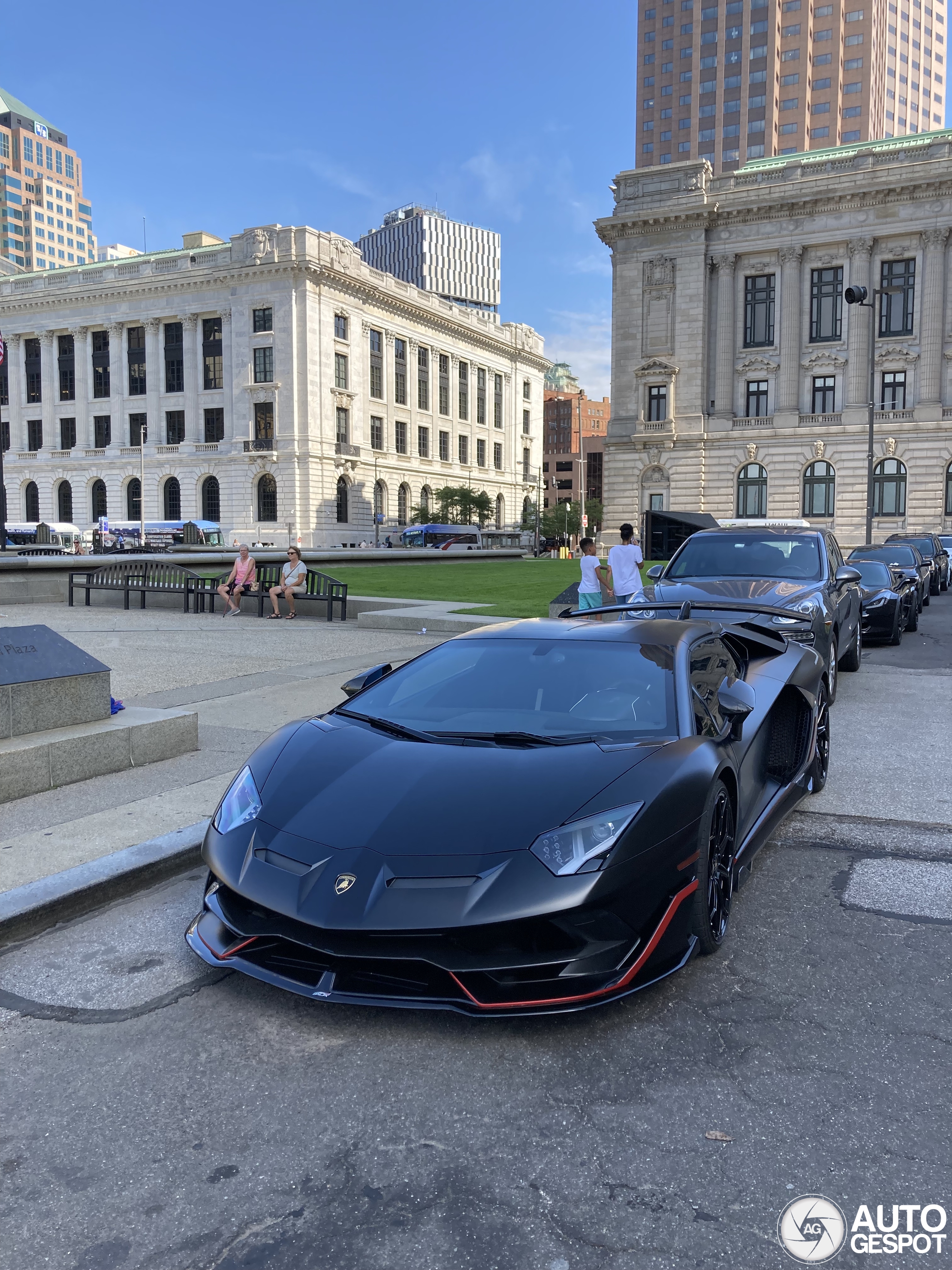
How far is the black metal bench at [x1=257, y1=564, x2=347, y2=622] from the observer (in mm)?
18250

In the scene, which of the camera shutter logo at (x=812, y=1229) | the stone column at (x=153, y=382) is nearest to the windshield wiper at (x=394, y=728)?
the camera shutter logo at (x=812, y=1229)

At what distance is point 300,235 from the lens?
75.6 metres

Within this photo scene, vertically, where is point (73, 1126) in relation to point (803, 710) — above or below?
below

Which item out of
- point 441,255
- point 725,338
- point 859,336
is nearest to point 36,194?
point 441,255

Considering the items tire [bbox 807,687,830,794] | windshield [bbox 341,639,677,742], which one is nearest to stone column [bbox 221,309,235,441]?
tire [bbox 807,687,830,794]

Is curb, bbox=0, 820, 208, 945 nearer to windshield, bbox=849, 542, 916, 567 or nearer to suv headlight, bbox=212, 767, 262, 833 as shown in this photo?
suv headlight, bbox=212, 767, 262, 833

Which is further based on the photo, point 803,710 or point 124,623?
point 124,623

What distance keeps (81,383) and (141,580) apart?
245 ft

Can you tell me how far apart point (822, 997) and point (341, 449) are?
81666 millimetres

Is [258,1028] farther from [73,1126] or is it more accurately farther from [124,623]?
[124,623]

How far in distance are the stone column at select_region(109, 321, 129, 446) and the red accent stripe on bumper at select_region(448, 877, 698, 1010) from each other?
90688 millimetres

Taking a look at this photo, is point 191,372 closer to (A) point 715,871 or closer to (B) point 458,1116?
(A) point 715,871

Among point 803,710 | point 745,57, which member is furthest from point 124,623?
point 745,57

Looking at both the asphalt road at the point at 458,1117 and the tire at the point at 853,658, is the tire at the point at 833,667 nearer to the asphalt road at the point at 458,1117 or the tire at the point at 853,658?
the tire at the point at 853,658
